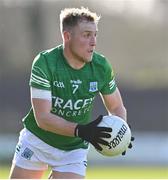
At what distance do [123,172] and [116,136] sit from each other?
830 centimetres

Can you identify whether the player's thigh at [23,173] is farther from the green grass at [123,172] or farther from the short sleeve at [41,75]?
the green grass at [123,172]

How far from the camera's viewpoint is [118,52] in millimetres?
21656

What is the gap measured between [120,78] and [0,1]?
3.41 metres

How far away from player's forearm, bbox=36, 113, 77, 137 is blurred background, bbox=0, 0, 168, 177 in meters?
11.1

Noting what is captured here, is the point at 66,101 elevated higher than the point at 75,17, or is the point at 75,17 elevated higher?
the point at 75,17

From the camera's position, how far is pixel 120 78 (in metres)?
21.1

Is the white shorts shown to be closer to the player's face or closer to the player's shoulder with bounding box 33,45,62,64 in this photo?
the player's shoulder with bounding box 33,45,62,64

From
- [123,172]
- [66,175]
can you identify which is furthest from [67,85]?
[123,172]

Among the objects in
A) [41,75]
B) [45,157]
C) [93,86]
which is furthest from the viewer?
[45,157]

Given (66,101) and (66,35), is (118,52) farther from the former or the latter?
(66,101)

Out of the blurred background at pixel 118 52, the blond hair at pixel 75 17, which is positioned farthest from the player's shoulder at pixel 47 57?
the blurred background at pixel 118 52

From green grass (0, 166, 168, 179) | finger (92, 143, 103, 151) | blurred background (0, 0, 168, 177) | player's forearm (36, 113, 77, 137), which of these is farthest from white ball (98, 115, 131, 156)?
blurred background (0, 0, 168, 177)

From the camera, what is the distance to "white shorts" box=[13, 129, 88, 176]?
7945mm

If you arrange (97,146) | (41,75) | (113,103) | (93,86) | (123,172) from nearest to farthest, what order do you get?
(97,146) → (41,75) → (93,86) → (113,103) → (123,172)
